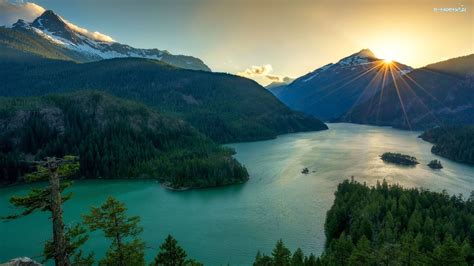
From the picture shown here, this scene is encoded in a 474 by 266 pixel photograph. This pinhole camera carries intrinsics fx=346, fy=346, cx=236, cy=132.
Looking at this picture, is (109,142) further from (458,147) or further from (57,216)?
(458,147)

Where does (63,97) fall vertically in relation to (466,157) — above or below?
above

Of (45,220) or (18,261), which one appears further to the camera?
(45,220)

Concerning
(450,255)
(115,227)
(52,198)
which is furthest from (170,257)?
(450,255)

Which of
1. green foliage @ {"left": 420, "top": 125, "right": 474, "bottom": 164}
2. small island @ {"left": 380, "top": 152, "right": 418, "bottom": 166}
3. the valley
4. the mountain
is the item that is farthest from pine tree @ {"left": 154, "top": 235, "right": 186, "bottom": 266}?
green foliage @ {"left": 420, "top": 125, "right": 474, "bottom": 164}

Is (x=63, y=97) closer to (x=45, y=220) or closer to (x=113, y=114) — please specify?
(x=113, y=114)

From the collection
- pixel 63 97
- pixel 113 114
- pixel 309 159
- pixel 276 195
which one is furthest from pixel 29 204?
pixel 63 97

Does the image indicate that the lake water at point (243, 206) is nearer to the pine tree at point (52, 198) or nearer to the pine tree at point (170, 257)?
the pine tree at point (170, 257)

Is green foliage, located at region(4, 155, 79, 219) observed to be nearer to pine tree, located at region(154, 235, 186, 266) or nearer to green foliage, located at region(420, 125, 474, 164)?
pine tree, located at region(154, 235, 186, 266)
